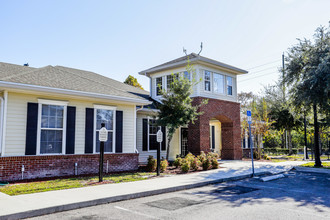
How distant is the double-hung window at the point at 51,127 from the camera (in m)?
10.9

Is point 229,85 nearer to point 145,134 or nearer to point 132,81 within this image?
point 145,134

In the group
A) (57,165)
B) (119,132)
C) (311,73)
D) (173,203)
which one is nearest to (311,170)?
(311,73)

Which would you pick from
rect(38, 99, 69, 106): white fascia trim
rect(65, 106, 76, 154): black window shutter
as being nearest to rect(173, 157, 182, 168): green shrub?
rect(65, 106, 76, 154): black window shutter

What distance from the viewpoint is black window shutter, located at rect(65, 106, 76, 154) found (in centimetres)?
1152

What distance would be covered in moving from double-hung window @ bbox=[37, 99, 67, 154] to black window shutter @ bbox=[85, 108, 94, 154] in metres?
1.00

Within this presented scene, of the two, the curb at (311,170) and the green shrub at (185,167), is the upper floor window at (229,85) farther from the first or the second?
the green shrub at (185,167)

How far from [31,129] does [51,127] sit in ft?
2.61

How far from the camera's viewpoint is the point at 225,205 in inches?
276

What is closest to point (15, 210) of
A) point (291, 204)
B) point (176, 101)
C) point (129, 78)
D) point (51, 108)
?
point (51, 108)

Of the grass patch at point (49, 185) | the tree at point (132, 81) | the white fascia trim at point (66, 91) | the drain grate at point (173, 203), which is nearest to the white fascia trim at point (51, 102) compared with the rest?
the white fascia trim at point (66, 91)

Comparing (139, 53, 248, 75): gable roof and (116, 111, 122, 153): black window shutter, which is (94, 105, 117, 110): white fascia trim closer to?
(116, 111, 122, 153): black window shutter

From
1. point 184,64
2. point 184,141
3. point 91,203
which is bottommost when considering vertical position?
point 91,203

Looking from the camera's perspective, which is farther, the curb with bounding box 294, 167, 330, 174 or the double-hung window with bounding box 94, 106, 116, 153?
the curb with bounding box 294, 167, 330, 174

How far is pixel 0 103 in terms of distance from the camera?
35.0ft
